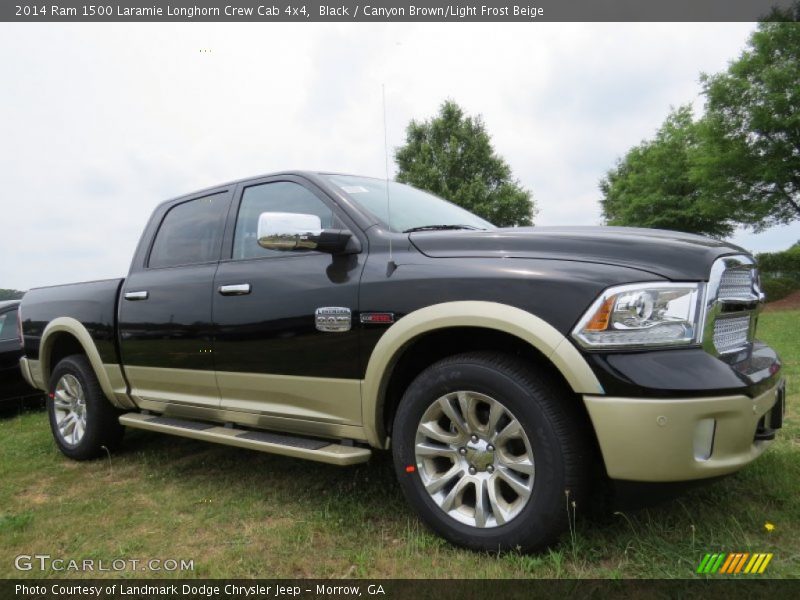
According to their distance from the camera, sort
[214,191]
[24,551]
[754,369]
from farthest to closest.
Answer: [214,191] < [24,551] < [754,369]

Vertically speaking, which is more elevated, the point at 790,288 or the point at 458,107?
the point at 458,107

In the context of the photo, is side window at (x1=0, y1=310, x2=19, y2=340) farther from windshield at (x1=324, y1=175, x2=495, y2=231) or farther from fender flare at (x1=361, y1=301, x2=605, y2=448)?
fender flare at (x1=361, y1=301, x2=605, y2=448)

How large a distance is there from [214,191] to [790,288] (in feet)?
76.3

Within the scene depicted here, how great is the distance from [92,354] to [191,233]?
4.32 ft

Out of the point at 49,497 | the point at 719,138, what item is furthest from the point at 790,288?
the point at 49,497

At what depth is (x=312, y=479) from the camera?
3.59 meters

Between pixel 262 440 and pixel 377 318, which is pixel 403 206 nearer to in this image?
pixel 377 318

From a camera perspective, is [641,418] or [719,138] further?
[719,138]

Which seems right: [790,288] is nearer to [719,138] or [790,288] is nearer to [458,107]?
[719,138]

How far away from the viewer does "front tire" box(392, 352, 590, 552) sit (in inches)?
86.4

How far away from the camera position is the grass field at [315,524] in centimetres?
231

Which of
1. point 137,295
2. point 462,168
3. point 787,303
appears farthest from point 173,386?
point 462,168

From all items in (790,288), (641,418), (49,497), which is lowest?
(790,288)

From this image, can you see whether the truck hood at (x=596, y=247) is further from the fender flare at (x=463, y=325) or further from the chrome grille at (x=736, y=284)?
the fender flare at (x=463, y=325)
